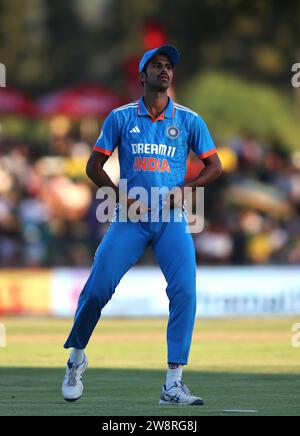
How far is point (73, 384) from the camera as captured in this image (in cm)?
1089

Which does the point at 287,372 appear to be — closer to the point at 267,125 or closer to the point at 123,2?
the point at 267,125

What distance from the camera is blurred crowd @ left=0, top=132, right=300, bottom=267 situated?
25.7m

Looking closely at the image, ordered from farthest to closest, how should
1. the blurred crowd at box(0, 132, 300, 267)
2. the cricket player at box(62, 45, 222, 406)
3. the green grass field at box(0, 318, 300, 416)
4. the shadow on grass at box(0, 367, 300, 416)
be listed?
the blurred crowd at box(0, 132, 300, 267) < the cricket player at box(62, 45, 222, 406) < the green grass field at box(0, 318, 300, 416) < the shadow on grass at box(0, 367, 300, 416)

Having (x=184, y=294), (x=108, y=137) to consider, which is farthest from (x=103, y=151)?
(x=184, y=294)

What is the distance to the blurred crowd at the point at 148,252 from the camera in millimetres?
25672

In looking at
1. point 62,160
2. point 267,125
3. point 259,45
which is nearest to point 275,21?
point 259,45

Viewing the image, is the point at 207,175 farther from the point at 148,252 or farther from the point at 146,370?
the point at 148,252

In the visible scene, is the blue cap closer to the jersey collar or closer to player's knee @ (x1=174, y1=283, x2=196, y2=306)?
Result: the jersey collar

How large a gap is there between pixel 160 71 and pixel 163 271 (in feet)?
5.15

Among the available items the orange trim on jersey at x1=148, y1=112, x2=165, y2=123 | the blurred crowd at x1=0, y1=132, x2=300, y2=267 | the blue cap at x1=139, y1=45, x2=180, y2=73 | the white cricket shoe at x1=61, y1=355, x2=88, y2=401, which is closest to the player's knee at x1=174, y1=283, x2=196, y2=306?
the white cricket shoe at x1=61, y1=355, x2=88, y2=401

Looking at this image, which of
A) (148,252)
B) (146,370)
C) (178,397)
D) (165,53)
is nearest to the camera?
(178,397)

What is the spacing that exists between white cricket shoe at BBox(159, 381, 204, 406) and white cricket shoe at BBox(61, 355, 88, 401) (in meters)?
0.69

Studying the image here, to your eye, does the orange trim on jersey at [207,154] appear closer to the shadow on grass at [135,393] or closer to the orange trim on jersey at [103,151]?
the orange trim on jersey at [103,151]
